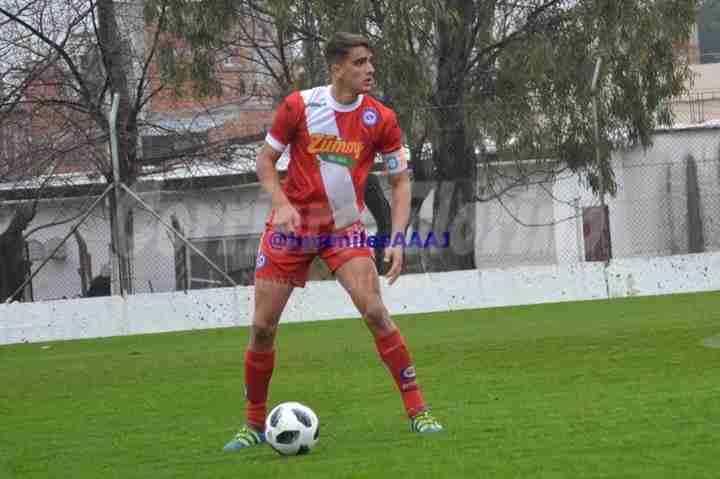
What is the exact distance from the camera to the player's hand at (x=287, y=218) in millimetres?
6977

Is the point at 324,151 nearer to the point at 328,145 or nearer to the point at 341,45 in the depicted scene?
the point at 328,145

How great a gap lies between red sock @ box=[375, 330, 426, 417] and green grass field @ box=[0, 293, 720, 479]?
193 mm

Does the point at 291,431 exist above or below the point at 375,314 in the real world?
below

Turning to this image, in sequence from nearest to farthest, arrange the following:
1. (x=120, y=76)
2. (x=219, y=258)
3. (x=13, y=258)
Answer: (x=13, y=258) → (x=219, y=258) → (x=120, y=76)

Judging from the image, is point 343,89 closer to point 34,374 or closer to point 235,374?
point 235,374

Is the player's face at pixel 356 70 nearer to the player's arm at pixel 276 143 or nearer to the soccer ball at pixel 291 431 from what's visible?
the player's arm at pixel 276 143

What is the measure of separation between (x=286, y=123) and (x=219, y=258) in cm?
1271

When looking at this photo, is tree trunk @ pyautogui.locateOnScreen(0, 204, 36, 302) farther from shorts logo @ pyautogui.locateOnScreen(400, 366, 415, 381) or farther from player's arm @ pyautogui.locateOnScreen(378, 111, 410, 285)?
shorts logo @ pyautogui.locateOnScreen(400, 366, 415, 381)

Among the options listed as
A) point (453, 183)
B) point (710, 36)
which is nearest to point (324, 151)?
point (453, 183)

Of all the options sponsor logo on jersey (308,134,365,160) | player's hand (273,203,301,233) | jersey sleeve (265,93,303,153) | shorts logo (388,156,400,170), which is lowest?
player's hand (273,203,301,233)

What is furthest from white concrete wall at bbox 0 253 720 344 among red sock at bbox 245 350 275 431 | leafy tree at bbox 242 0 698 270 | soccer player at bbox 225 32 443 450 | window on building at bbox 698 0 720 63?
window on building at bbox 698 0 720 63

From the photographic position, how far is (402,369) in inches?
286

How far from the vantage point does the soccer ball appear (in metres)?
6.78

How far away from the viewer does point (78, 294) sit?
19.6 metres
